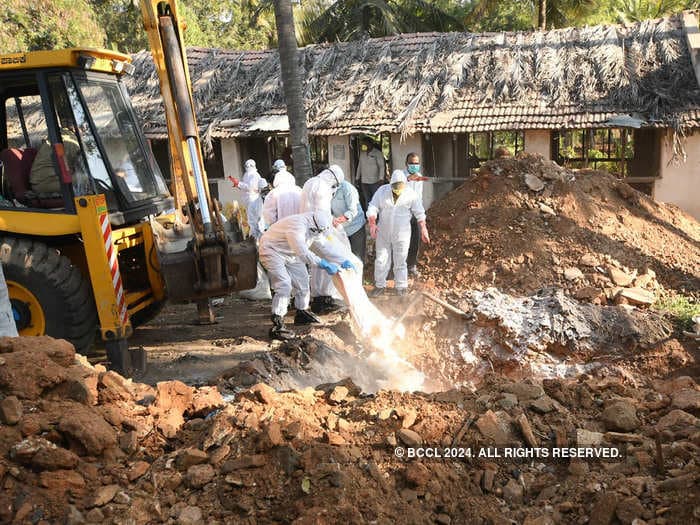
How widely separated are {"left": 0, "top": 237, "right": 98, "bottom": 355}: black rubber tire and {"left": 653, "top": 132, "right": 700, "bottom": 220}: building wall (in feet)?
36.2

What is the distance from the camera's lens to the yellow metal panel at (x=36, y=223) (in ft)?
19.1

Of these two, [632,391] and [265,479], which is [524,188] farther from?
[265,479]

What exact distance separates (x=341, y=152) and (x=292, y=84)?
4.66 m

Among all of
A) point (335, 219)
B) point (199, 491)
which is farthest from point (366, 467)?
point (335, 219)

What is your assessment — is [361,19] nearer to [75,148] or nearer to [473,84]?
[473,84]

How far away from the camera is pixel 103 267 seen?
5824mm

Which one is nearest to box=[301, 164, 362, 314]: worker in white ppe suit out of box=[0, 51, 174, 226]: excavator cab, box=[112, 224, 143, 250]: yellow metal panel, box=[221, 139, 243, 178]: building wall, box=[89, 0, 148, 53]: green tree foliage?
box=[0, 51, 174, 226]: excavator cab

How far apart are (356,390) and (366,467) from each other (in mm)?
1352

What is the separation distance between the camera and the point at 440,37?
14977 millimetres

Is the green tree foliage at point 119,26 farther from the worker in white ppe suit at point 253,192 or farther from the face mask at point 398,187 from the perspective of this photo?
the face mask at point 398,187

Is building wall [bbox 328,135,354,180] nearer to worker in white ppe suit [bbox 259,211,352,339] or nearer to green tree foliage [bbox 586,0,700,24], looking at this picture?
worker in white ppe suit [bbox 259,211,352,339]

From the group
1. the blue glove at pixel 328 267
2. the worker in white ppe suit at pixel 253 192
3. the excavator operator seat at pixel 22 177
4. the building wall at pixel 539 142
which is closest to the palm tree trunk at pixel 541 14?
the building wall at pixel 539 142

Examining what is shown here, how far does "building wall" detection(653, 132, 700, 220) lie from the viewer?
12234 mm

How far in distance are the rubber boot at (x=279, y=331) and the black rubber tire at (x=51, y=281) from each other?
2.18m
